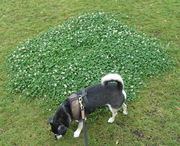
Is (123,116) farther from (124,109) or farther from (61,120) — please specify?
(61,120)

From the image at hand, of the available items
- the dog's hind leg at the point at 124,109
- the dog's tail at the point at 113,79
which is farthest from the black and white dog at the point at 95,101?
the dog's hind leg at the point at 124,109

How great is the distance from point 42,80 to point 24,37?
3066 millimetres

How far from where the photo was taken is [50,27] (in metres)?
9.78

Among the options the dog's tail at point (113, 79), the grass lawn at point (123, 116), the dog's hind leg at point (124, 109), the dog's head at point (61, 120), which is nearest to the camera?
the dog's tail at point (113, 79)

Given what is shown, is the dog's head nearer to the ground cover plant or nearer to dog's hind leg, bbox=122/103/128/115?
the ground cover plant

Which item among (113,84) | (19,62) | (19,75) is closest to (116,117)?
(113,84)

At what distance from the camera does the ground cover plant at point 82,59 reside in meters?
6.97

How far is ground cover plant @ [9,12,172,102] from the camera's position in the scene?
6974 mm

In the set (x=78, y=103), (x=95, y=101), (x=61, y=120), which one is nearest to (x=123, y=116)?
(x=95, y=101)

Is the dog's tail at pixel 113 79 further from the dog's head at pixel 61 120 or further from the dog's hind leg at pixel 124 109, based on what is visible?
the dog's head at pixel 61 120

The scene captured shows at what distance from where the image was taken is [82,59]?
7.51 m

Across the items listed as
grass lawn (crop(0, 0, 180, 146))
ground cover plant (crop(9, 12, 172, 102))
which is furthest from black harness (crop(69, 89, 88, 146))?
ground cover plant (crop(9, 12, 172, 102))

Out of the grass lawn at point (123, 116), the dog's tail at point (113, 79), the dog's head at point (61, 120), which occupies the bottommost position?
the grass lawn at point (123, 116)

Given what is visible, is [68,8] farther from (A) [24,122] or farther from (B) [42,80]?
(A) [24,122]
